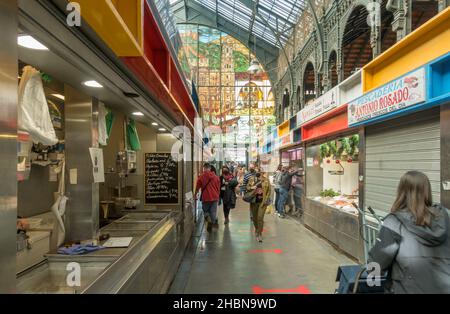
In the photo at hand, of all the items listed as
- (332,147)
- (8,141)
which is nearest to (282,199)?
(332,147)

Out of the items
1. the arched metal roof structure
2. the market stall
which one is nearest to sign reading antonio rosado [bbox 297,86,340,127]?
the market stall

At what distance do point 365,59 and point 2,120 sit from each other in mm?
10397

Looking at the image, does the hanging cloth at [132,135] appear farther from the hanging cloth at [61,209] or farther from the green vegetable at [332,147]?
the green vegetable at [332,147]

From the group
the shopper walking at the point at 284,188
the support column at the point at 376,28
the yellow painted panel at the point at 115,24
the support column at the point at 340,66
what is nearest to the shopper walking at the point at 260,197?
the support column at the point at 340,66

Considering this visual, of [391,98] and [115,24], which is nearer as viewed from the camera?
[115,24]

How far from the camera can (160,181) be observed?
24.4 ft

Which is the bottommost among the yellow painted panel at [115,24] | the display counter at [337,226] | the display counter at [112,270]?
the display counter at [337,226]

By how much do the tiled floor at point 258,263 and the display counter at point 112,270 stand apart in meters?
0.78

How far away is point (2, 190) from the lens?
1437 millimetres

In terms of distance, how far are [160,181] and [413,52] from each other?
5.30 meters

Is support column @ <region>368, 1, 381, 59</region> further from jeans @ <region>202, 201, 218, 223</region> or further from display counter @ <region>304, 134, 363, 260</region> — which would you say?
jeans @ <region>202, 201, 218, 223</region>

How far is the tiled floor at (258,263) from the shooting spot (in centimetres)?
481

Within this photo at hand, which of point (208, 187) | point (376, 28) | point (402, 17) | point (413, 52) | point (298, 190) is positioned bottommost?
point (298, 190)

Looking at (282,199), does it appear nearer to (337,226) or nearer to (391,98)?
(337,226)
